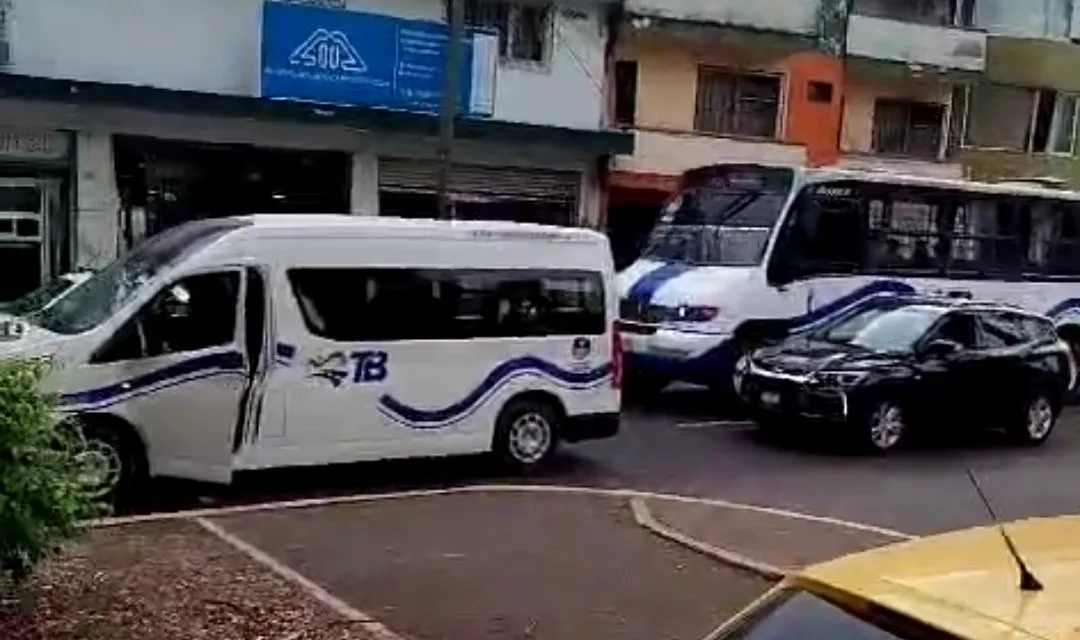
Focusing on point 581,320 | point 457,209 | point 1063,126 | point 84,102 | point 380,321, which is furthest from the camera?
point 1063,126

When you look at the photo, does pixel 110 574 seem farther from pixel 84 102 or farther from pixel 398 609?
pixel 84 102

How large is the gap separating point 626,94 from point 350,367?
17590 mm

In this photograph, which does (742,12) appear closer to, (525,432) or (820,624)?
(525,432)

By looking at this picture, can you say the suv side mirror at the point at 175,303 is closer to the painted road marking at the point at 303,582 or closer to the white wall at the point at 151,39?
the painted road marking at the point at 303,582

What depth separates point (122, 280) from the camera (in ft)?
34.4

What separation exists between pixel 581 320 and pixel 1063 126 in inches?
1008

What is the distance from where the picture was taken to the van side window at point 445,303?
1068 cm

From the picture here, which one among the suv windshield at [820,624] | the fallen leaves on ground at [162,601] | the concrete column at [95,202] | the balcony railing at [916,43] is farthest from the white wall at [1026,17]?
the suv windshield at [820,624]

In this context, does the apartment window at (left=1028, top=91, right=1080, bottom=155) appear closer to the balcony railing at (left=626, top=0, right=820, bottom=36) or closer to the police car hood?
the balcony railing at (left=626, top=0, right=820, bottom=36)

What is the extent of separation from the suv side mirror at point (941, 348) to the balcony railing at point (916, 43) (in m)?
16.1

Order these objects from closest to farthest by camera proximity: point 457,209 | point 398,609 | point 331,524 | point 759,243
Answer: point 398,609 < point 331,524 < point 759,243 < point 457,209

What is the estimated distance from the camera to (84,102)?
19406 mm

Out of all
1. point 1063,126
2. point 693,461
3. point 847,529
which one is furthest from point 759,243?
point 1063,126

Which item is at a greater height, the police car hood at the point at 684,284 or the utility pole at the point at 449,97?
the utility pole at the point at 449,97
